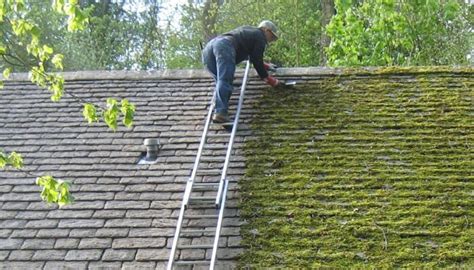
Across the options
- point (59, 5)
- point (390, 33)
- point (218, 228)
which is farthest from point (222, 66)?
point (390, 33)

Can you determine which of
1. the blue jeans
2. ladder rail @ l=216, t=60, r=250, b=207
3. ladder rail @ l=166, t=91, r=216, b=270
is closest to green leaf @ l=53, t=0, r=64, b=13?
ladder rail @ l=166, t=91, r=216, b=270

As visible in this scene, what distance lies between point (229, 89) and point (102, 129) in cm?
144

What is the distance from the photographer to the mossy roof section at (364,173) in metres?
4.08

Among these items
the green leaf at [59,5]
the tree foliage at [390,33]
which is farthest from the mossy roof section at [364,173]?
the tree foliage at [390,33]

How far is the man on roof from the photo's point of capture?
225 inches

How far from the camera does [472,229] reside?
421cm

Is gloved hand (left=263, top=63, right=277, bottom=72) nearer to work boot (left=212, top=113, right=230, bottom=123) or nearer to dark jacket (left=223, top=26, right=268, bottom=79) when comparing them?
dark jacket (left=223, top=26, right=268, bottom=79)

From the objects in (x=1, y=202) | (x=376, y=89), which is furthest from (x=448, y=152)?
(x=1, y=202)

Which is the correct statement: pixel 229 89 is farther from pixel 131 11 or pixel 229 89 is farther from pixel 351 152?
pixel 131 11

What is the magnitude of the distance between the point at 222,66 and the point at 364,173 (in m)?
1.84

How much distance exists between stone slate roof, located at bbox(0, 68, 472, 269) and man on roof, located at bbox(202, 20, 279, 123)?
0.30m

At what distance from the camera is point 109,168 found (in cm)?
536

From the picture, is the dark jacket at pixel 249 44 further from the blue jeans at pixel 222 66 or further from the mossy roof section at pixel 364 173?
the mossy roof section at pixel 364 173

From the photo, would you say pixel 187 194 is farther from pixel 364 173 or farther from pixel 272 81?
pixel 272 81
